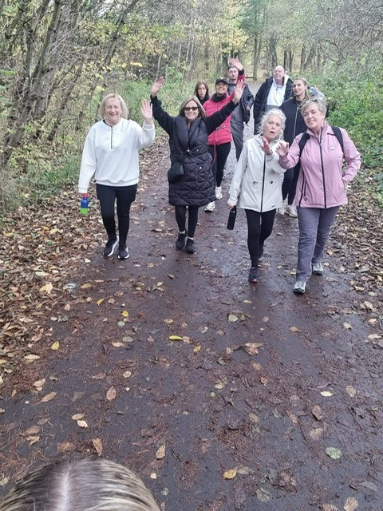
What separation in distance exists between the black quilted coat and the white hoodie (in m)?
0.39

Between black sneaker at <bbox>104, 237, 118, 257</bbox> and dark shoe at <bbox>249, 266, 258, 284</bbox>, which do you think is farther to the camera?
black sneaker at <bbox>104, 237, 118, 257</bbox>

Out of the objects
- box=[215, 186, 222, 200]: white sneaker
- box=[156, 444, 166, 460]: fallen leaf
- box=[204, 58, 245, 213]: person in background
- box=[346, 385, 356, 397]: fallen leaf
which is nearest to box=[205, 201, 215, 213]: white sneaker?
box=[204, 58, 245, 213]: person in background

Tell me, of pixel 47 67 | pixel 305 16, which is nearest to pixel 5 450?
pixel 47 67

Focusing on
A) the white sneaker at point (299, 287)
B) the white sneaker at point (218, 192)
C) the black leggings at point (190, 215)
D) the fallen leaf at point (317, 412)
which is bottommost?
the fallen leaf at point (317, 412)

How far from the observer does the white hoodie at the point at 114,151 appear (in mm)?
5297

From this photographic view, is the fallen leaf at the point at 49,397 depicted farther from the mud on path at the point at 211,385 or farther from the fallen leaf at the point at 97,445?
the fallen leaf at the point at 97,445

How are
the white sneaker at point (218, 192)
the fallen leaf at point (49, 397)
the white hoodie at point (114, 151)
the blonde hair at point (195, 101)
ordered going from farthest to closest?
1. the white sneaker at point (218, 192)
2. the blonde hair at point (195, 101)
3. the white hoodie at point (114, 151)
4. the fallen leaf at point (49, 397)

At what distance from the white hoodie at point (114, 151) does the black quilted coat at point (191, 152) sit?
39cm

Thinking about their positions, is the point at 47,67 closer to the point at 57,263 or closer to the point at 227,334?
the point at 57,263

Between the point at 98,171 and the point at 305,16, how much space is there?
85.2ft

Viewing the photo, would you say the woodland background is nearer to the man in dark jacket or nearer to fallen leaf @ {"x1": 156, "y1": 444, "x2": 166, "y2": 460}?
the man in dark jacket

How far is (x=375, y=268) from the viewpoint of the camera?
5918 millimetres

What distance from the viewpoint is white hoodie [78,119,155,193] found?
5.30 m

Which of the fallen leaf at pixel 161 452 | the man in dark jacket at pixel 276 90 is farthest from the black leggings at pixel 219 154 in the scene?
the fallen leaf at pixel 161 452
